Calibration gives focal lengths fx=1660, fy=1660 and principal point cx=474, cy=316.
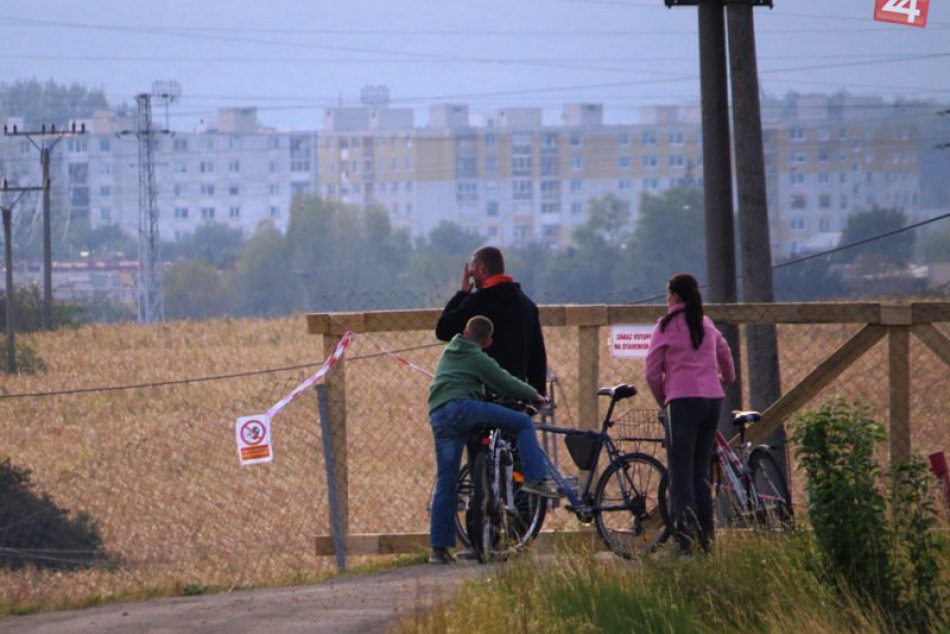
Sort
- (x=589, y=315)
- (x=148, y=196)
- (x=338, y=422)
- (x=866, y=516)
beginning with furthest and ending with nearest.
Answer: (x=148, y=196)
(x=338, y=422)
(x=589, y=315)
(x=866, y=516)

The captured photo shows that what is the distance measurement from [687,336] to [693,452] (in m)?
0.71

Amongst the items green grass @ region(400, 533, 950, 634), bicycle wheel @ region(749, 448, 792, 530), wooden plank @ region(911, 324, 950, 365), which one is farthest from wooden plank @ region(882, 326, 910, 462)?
green grass @ region(400, 533, 950, 634)

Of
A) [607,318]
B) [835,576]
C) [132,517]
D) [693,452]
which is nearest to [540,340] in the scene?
[607,318]

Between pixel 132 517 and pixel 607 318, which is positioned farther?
pixel 132 517

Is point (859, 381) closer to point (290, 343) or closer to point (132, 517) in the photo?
point (132, 517)

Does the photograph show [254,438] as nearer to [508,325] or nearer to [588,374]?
[508,325]

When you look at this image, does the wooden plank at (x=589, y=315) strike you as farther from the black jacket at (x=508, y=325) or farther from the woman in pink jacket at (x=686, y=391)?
the woman in pink jacket at (x=686, y=391)

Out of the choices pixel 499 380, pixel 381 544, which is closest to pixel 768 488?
pixel 499 380

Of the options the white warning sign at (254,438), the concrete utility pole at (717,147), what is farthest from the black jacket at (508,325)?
the concrete utility pole at (717,147)

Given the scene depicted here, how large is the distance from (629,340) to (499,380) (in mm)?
1162

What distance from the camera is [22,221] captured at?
604ft

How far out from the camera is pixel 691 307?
1010 centimetres

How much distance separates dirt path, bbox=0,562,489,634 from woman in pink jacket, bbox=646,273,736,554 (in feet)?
4.38

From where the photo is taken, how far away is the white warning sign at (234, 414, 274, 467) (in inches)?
451
